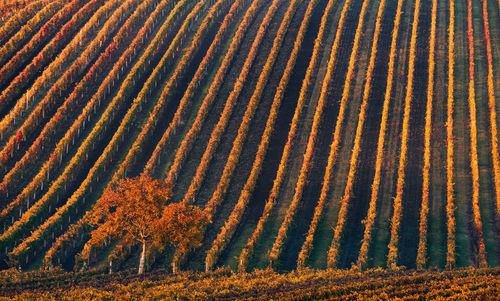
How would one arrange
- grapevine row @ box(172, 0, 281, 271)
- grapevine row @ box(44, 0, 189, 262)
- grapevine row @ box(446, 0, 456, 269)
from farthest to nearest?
grapevine row @ box(172, 0, 281, 271), grapevine row @ box(44, 0, 189, 262), grapevine row @ box(446, 0, 456, 269)

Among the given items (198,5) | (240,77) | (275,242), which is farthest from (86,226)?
(198,5)

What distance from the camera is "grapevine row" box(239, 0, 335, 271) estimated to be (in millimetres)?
55634

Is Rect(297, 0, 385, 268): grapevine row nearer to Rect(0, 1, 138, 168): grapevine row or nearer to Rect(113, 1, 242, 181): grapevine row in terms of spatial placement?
Rect(113, 1, 242, 181): grapevine row

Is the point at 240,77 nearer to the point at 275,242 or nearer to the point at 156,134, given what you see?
the point at 156,134

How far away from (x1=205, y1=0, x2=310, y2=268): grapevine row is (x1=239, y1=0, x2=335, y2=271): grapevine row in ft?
7.51

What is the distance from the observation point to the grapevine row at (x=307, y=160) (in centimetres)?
5680

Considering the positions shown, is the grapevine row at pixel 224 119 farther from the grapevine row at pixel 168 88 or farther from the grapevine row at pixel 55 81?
the grapevine row at pixel 55 81

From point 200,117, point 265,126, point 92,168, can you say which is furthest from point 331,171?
point 92,168

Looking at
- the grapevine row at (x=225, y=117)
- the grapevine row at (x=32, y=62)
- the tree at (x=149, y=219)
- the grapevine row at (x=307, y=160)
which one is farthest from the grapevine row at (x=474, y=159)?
the grapevine row at (x=32, y=62)

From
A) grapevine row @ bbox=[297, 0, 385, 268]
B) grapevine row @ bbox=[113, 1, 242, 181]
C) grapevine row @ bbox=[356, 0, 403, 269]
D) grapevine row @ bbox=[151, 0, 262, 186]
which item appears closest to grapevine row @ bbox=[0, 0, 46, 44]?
grapevine row @ bbox=[113, 1, 242, 181]

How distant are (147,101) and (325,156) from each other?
90.5 feet

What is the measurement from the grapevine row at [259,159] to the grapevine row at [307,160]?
482 centimetres

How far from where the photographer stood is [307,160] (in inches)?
2731

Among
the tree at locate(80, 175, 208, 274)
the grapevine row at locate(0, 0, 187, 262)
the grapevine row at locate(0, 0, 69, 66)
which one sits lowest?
the tree at locate(80, 175, 208, 274)
